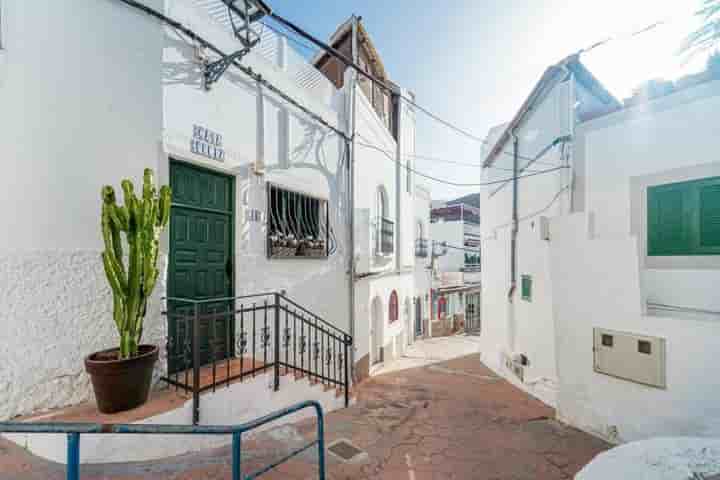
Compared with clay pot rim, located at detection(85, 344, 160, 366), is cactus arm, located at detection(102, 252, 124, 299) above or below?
above

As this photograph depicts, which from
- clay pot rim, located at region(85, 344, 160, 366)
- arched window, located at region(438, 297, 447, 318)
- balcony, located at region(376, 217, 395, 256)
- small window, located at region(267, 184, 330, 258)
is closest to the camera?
clay pot rim, located at region(85, 344, 160, 366)

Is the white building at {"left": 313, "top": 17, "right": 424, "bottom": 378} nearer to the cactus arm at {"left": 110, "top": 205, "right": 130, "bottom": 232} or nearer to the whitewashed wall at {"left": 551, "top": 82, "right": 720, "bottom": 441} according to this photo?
the whitewashed wall at {"left": 551, "top": 82, "right": 720, "bottom": 441}

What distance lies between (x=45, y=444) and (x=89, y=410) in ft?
1.25

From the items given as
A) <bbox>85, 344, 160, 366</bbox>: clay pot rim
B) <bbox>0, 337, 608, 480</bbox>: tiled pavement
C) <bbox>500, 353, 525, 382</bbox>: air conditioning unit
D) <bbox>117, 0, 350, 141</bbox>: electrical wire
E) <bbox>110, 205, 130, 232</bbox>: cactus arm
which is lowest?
<bbox>500, 353, 525, 382</bbox>: air conditioning unit

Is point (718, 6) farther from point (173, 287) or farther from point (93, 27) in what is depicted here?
point (173, 287)

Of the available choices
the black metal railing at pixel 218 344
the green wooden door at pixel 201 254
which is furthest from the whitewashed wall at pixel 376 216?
the green wooden door at pixel 201 254

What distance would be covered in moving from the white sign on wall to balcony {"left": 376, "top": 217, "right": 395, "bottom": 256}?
5.47 metres

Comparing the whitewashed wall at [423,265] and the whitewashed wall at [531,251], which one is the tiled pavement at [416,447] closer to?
the whitewashed wall at [531,251]

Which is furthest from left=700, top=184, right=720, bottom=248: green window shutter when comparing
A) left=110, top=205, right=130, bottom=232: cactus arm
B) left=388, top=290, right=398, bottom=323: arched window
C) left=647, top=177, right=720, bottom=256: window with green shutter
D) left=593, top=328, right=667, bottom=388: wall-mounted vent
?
left=388, top=290, right=398, bottom=323: arched window

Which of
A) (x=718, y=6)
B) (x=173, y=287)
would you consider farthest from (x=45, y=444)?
(x=718, y=6)

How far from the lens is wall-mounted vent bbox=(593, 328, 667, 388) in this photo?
13.2ft

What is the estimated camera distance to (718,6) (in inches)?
173

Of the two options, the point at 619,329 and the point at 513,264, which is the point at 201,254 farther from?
the point at 513,264

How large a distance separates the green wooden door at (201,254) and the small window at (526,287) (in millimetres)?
5880
